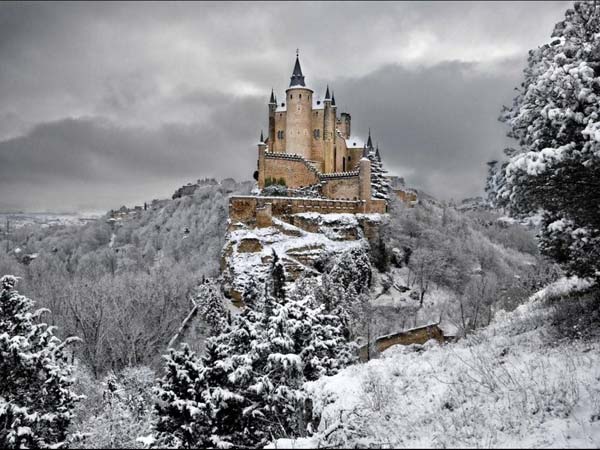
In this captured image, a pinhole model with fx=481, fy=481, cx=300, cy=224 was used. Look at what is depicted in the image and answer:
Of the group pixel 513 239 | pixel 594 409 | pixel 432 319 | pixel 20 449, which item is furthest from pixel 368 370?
pixel 513 239

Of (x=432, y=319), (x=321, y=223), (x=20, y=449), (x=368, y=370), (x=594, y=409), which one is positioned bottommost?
(x=432, y=319)

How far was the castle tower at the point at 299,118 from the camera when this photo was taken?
51.6 meters

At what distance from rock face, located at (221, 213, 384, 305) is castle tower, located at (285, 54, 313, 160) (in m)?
11.7

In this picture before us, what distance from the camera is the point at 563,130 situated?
825 centimetres

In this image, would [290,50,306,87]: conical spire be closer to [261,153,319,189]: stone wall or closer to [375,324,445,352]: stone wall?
[261,153,319,189]: stone wall

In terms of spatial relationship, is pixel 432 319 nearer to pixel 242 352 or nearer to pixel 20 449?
pixel 242 352

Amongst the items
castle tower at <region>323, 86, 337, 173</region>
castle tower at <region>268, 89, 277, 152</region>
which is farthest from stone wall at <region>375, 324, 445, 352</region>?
castle tower at <region>268, 89, 277, 152</region>

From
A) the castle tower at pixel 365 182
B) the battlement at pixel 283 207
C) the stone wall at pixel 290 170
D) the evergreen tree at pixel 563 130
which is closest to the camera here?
the evergreen tree at pixel 563 130

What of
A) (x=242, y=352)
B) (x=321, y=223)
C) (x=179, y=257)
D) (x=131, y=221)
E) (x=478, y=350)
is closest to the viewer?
(x=478, y=350)

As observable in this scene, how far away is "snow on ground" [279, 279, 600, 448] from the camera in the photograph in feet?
18.8

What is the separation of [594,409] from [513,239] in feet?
288

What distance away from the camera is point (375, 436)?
245 inches

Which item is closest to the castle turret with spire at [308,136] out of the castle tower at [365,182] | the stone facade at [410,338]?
the castle tower at [365,182]

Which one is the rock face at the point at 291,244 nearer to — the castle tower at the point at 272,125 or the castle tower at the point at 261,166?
the castle tower at the point at 261,166
